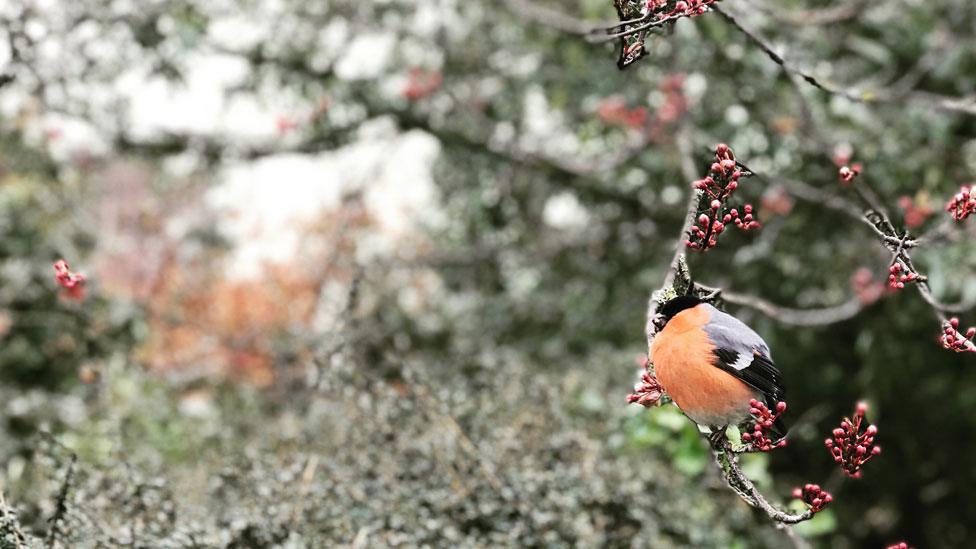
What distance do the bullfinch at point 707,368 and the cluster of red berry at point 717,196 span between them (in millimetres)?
105

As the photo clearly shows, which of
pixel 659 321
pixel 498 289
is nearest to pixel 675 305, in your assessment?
pixel 659 321

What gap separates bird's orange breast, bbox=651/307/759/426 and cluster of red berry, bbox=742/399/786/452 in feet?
0.12

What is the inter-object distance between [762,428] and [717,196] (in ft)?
1.19

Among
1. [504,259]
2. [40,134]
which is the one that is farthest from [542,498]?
[40,134]

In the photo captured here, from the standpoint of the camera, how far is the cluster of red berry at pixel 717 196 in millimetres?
1352

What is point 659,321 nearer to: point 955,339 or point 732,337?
point 732,337

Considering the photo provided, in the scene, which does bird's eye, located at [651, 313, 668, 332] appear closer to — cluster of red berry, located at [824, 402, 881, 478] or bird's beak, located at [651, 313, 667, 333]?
bird's beak, located at [651, 313, 667, 333]

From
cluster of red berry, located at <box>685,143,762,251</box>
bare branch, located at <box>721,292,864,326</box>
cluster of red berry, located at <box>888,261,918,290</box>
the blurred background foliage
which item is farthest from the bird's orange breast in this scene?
the blurred background foliage

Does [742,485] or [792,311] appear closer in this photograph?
[742,485]

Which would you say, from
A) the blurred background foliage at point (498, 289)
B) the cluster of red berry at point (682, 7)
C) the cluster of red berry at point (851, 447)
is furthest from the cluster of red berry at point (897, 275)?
the blurred background foliage at point (498, 289)

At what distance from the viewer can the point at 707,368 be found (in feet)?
4.49

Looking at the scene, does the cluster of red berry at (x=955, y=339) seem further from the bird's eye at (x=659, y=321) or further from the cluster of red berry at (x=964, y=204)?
the bird's eye at (x=659, y=321)

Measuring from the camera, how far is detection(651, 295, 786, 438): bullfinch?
1.37 m

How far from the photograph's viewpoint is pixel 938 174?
409 cm
